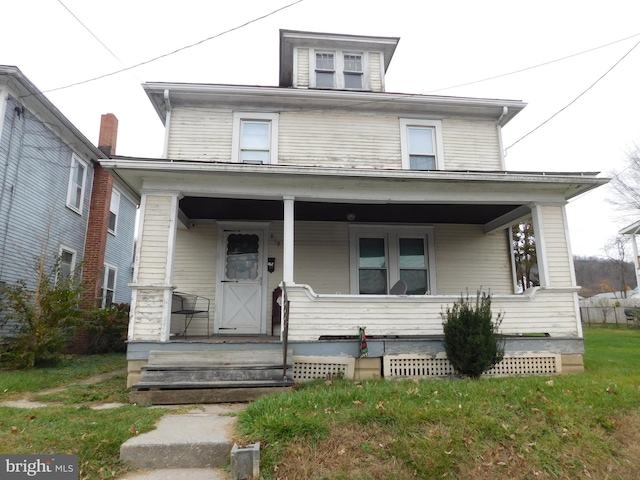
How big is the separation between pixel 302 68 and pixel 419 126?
337cm

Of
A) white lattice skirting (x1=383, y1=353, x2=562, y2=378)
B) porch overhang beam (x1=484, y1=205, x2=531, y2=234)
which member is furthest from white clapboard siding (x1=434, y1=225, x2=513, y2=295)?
white lattice skirting (x1=383, y1=353, x2=562, y2=378)

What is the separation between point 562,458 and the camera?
10.6 ft

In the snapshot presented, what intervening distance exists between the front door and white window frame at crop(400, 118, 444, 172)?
150 inches

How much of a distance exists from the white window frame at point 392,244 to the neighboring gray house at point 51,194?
4783mm

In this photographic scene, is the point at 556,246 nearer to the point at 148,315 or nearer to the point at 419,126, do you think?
the point at 419,126

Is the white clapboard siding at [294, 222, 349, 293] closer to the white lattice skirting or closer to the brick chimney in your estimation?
the white lattice skirting

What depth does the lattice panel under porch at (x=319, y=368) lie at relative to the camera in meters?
6.07

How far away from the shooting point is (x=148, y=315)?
19.6 feet

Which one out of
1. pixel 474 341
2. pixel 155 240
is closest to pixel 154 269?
pixel 155 240

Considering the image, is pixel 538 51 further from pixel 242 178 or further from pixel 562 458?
pixel 562 458

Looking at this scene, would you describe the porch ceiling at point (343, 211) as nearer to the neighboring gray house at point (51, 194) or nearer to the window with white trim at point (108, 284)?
the neighboring gray house at point (51, 194)

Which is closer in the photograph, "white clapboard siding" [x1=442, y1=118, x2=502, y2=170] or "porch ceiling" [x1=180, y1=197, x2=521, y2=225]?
"porch ceiling" [x1=180, y1=197, x2=521, y2=225]

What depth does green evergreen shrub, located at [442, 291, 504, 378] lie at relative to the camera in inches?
217

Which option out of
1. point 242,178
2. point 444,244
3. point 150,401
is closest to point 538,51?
point 444,244
